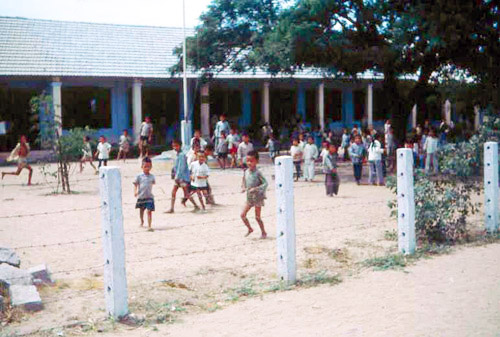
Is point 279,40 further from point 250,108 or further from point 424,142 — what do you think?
point 250,108

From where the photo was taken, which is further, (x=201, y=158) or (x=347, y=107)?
(x=347, y=107)

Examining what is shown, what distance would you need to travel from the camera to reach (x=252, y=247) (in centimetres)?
869

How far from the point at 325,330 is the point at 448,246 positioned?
3.66 metres

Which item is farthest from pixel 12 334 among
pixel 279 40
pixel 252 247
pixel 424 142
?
pixel 424 142

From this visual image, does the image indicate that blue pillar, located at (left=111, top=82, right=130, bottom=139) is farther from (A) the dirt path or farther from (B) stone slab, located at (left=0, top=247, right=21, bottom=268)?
(A) the dirt path

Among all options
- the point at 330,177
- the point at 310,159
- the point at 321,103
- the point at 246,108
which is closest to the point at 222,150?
the point at 310,159

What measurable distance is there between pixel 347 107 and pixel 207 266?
27.7m

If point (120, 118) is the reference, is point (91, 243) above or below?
below

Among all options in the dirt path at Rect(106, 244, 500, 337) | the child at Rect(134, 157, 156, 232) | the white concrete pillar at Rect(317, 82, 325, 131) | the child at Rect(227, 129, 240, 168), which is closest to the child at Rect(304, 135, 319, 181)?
the child at Rect(227, 129, 240, 168)

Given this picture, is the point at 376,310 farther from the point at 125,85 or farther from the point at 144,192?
the point at 125,85

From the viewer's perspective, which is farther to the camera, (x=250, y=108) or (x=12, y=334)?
(x=250, y=108)

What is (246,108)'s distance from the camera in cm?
3169

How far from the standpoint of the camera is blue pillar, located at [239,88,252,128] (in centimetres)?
3153

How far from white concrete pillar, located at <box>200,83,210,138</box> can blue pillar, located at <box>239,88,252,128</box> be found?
291 cm
